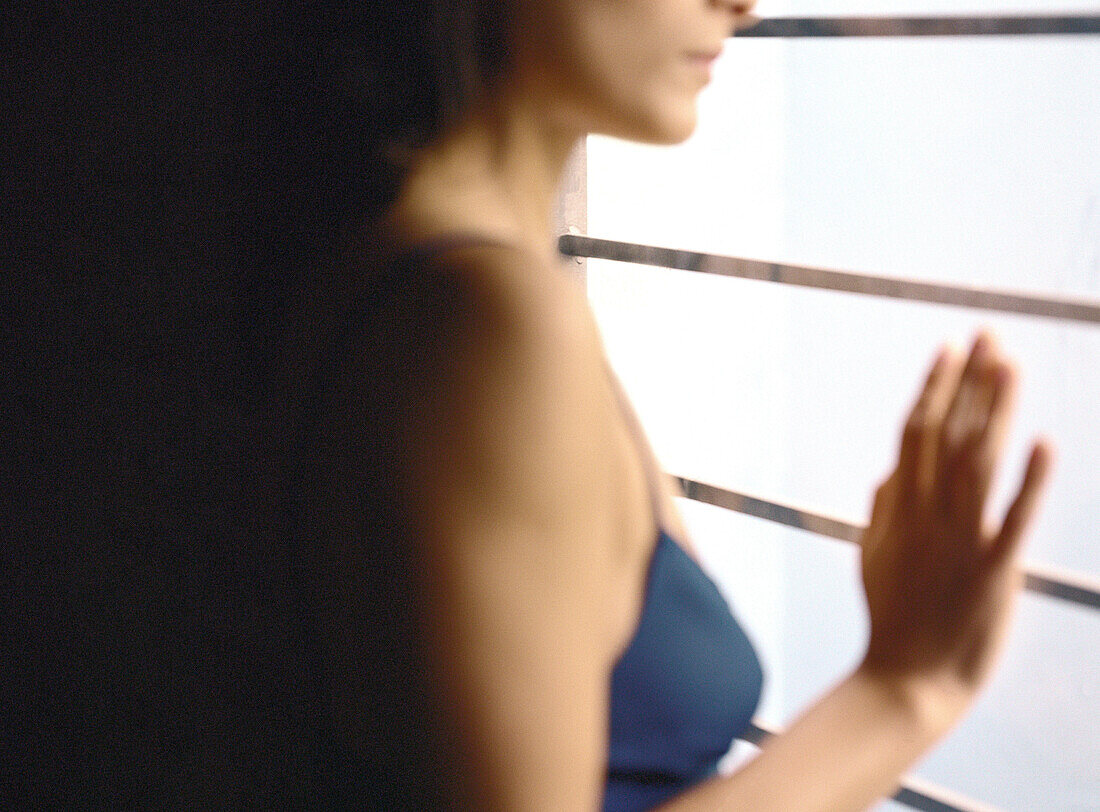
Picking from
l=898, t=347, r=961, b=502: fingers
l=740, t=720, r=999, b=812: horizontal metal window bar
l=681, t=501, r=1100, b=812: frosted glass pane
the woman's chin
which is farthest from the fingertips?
l=740, t=720, r=999, b=812: horizontal metal window bar

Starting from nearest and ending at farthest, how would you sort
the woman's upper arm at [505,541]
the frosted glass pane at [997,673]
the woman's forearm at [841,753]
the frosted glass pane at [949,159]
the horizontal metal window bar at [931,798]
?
the woman's upper arm at [505,541], the woman's forearm at [841,753], the frosted glass pane at [949,159], the frosted glass pane at [997,673], the horizontal metal window bar at [931,798]

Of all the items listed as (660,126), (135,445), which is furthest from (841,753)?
(135,445)

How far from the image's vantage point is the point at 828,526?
Result: 1146 mm

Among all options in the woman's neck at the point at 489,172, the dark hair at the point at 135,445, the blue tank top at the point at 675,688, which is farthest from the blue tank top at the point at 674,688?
the dark hair at the point at 135,445

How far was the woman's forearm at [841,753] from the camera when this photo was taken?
2.14 feet

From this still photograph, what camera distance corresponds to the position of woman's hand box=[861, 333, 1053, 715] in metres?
0.72

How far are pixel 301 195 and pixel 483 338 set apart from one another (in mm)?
346

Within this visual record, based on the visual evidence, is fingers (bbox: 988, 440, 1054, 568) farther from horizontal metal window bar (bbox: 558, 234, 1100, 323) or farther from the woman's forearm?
horizontal metal window bar (bbox: 558, 234, 1100, 323)

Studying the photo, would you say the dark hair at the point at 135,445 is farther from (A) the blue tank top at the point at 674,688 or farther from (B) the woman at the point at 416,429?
(A) the blue tank top at the point at 674,688

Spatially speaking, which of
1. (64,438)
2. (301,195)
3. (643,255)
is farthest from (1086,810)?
(64,438)

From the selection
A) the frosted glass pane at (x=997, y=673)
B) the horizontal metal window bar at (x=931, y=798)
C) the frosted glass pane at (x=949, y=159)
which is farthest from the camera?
the horizontal metal window bar at (x=931, y=798)

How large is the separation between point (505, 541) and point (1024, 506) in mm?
373

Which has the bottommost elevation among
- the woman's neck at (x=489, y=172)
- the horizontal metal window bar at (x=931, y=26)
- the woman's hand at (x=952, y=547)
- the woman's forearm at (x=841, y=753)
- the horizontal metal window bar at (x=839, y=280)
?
the woman's forearm at (x=841, y=753)

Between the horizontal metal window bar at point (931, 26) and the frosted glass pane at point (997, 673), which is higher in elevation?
the horizontal metal window bar at point (931, 26)
